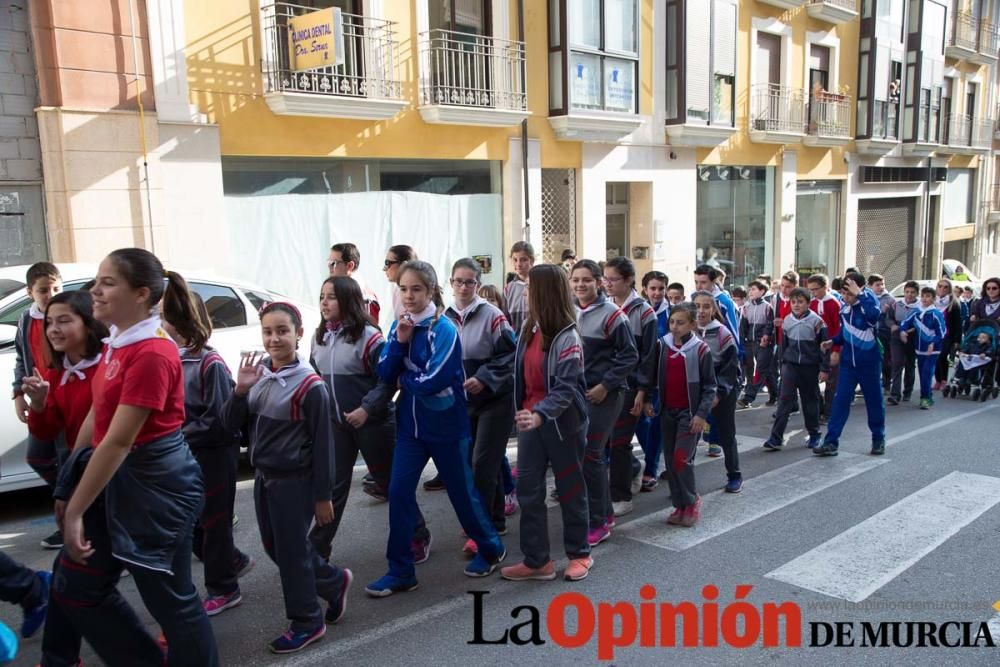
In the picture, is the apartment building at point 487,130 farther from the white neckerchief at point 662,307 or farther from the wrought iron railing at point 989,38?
the white neckerchief at point 662,307

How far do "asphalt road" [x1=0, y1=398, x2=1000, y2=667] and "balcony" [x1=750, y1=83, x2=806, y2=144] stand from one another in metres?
14.0

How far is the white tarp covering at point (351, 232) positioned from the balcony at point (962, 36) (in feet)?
67.4

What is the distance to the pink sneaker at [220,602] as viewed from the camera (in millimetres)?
4520

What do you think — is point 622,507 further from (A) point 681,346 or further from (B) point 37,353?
(B) point 37,353

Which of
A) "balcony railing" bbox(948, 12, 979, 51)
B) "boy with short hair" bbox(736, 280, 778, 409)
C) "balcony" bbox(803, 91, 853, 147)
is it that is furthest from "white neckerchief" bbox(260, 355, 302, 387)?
"balcony railing" bbox(948, 12, 979, 51)

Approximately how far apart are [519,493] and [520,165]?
10.5 meters

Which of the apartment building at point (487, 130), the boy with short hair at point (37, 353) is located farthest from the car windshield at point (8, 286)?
the apartment building at point (487, 130)

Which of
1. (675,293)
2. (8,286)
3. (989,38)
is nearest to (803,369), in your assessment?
(675,293)

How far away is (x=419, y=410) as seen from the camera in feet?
15.4

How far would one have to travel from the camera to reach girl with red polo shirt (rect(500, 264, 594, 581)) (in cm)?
486

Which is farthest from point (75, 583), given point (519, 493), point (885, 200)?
point (885, 200)

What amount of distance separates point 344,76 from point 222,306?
18.2ft

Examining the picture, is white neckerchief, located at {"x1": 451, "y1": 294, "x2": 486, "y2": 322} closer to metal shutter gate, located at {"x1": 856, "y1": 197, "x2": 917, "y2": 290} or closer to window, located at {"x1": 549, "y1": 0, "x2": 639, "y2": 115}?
window, located at {"x1": 549, "y1": 0, "x2": 639, "y2": 115}

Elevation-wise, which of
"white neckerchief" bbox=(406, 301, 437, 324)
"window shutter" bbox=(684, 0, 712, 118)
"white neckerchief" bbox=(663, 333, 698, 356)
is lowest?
"white neckerchief" bbox=(663, 333, 698, 356)
